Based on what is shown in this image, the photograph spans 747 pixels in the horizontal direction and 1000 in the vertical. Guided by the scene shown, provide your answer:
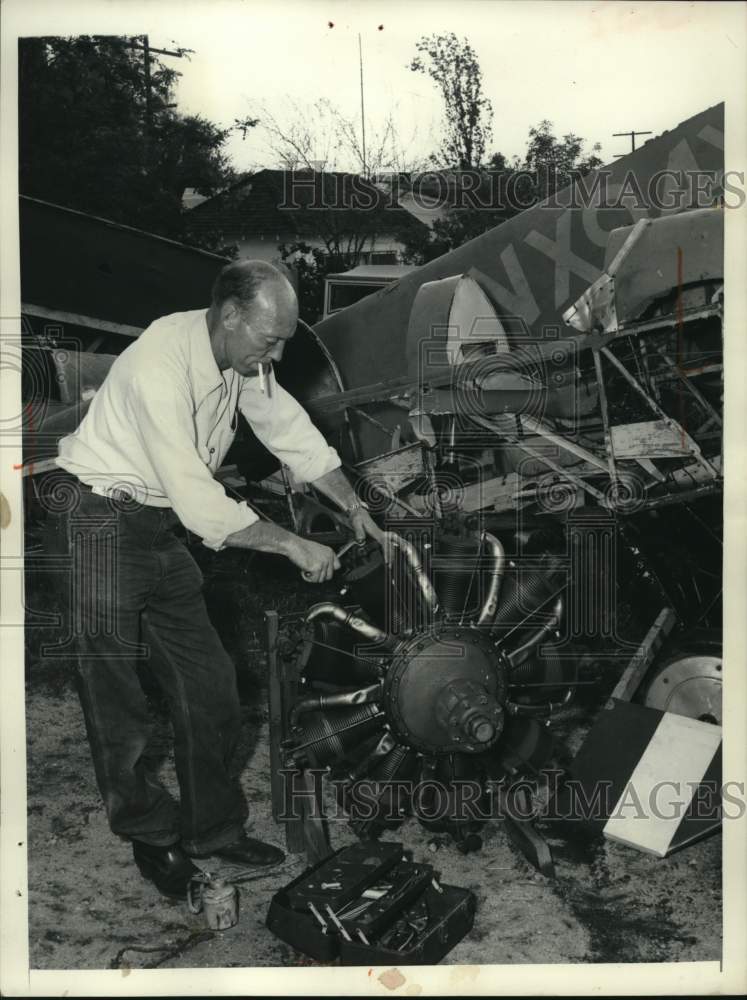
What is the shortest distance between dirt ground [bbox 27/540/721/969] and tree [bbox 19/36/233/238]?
2419 millimetres

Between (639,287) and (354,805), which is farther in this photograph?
(639,287)

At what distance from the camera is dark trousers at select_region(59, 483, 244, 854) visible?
284 cm

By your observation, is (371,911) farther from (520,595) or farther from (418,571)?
(520,595)

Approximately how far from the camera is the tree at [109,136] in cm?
270

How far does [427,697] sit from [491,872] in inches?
29.1

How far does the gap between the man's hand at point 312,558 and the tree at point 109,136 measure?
4.62 ft

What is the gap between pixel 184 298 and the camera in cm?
599

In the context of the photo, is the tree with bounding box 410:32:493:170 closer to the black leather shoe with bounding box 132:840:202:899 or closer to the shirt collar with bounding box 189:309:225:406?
the shirt collar with bounding box 189:309:225:406

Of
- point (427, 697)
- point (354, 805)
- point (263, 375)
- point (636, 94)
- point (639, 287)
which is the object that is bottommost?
point (354, 805)

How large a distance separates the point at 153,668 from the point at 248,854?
2.66 feet

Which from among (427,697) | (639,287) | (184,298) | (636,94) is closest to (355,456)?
(184,298)

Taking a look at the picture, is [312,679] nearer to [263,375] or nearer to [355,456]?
[263,375]

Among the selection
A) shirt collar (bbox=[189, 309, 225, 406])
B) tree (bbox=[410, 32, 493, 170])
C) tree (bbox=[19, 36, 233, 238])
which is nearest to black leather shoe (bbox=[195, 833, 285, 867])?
shirt collar (bbox=[189, 309, 225, 406])

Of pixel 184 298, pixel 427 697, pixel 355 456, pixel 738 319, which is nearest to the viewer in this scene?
pixel 738 319
